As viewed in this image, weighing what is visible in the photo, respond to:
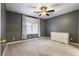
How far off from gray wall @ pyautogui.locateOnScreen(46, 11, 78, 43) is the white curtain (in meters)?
0.97

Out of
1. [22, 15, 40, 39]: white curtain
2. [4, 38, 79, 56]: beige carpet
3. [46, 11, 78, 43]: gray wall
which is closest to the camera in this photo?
[4, 38, 79, 56]: beige carpet

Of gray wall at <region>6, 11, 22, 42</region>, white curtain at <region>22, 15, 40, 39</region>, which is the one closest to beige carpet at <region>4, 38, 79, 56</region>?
gray wall at <region>6, 11, 22, 42</region>

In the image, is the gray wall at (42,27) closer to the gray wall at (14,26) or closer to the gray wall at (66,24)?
the gray wall at (66,24)

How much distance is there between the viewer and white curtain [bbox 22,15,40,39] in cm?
524

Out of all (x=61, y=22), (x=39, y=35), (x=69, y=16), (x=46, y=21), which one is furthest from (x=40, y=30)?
(x=69, y=16)

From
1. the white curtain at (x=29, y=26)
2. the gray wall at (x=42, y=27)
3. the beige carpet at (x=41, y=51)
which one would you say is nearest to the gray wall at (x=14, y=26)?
the white curtain at (x=29, y=26)

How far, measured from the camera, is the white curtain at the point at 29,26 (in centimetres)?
524

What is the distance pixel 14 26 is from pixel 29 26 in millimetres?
1177

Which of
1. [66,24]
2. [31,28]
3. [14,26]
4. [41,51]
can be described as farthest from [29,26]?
[41,51]

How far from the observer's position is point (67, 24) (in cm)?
475

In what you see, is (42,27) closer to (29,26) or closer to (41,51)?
(29,26)

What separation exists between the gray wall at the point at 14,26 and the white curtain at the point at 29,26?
291mm

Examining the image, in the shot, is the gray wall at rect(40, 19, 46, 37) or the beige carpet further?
the gray wall at rect(40, 19, 46, 37)

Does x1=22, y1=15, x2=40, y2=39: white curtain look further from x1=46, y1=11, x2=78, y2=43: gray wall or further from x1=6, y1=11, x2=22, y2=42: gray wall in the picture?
x1=46, y1=11, x2=78, y2=43: gray wall
